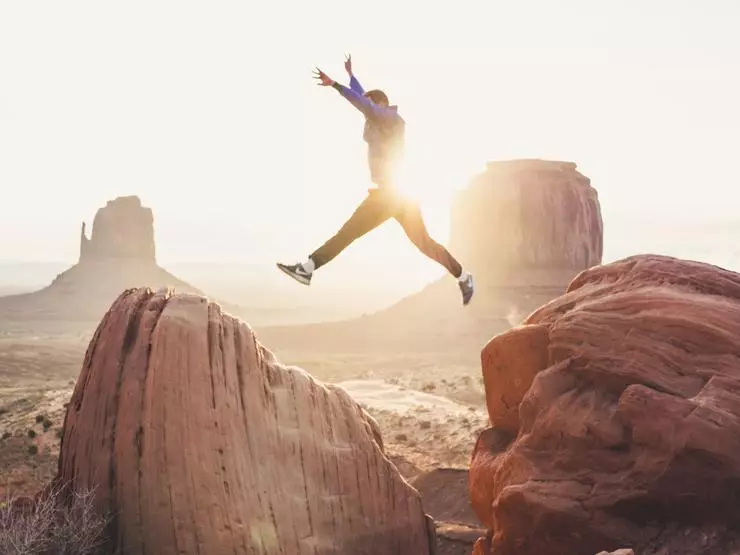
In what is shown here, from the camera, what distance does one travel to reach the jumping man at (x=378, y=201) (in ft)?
24.8

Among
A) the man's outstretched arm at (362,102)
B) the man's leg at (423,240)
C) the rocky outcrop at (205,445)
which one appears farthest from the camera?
the man's leg at (423,240)

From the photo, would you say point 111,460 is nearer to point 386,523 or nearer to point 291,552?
point 291,552

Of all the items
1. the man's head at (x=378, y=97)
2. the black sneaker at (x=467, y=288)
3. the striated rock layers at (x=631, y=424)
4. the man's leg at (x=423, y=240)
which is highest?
the man's head at (x=378, y=97)

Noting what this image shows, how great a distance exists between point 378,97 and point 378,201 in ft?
4.10

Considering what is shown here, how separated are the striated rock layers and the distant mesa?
270 feet

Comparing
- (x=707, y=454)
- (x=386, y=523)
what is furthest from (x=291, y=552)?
(x=707, y=454)

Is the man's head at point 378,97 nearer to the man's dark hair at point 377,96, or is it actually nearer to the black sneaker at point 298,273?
the man's dark hair at point 377,96

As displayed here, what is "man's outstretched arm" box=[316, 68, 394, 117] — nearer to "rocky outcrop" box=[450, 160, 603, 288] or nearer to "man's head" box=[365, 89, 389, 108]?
"man's head" box=[365, 89, 389, 108]

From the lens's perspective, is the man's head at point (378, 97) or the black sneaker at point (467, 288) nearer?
the man's head at point (378, 97)

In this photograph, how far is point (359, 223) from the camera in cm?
812

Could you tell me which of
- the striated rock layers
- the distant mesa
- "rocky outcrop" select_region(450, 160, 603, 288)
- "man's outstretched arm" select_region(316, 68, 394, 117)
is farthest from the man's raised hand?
the distant mesa

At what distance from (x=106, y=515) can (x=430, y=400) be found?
2191 centimetres

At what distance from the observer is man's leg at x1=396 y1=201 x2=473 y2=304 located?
833 cm

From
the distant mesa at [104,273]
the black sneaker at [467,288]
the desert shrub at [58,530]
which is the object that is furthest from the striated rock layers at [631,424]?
the distant mesa at [104,273]
